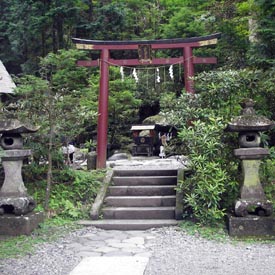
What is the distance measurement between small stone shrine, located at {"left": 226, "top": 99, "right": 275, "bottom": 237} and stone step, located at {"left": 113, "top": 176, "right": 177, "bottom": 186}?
100 inches

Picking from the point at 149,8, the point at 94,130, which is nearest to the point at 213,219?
the point at 94,130

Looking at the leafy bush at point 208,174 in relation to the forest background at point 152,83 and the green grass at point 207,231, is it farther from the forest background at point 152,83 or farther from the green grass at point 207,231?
the green grass at point 207,231

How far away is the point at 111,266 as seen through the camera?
17.3ft

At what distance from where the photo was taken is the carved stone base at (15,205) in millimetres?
7154

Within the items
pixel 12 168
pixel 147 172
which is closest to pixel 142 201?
pixel 147 172

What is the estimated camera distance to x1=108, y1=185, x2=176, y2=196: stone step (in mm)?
9070

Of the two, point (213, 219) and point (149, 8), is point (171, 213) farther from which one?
point (149, 8)

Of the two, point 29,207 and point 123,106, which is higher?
point 123,106

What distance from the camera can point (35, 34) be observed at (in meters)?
24.5

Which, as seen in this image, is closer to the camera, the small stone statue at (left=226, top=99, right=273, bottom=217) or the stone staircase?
the small stone statue at (left=226, top=99, right=273, bottom=217)

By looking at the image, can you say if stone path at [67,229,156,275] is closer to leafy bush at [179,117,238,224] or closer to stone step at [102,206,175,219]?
stone step at [102,206,175,219]

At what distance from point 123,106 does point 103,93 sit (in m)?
6.75

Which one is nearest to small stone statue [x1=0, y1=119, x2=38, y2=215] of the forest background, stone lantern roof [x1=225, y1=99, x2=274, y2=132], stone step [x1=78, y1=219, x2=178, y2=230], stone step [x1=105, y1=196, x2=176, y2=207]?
the forest background

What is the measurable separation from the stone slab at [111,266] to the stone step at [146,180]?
3852 millimetres
